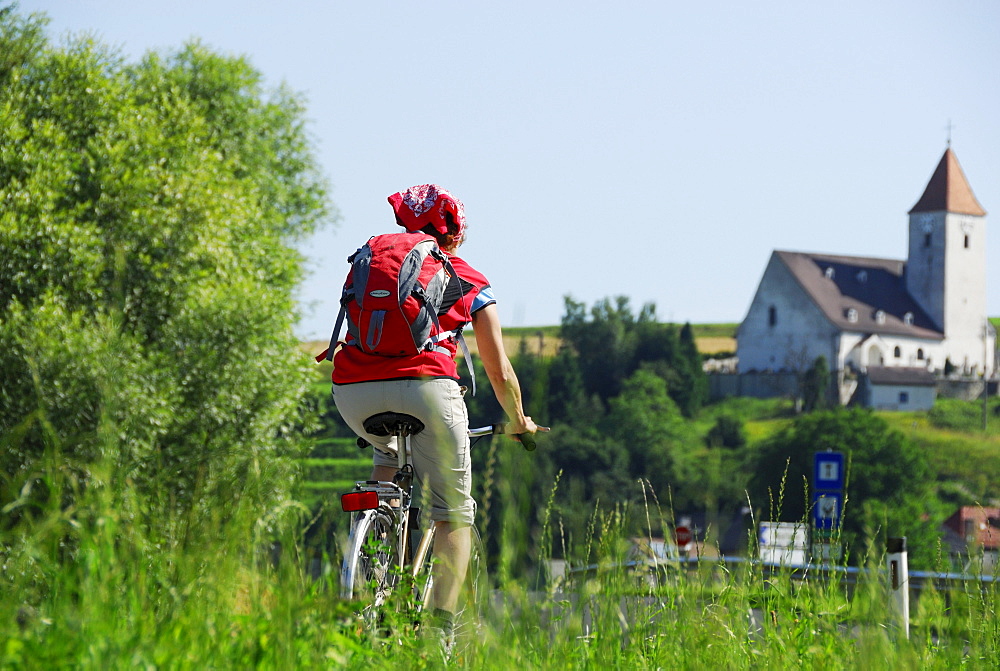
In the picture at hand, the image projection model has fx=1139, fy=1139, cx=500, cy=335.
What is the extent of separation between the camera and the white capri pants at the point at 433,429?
3.46 m

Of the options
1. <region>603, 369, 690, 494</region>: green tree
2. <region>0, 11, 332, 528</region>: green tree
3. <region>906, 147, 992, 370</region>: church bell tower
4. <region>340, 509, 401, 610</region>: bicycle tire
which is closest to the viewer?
<region>340, 509, 401, 610</region>: bicycle tire

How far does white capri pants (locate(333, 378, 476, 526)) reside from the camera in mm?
3459

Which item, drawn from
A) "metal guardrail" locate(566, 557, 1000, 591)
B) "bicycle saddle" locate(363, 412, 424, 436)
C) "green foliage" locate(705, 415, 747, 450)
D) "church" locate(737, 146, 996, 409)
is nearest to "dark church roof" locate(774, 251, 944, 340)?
"church" locate(737, 146, 996, 409)

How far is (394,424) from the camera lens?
350cm

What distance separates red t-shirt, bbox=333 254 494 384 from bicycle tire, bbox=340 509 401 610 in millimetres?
425

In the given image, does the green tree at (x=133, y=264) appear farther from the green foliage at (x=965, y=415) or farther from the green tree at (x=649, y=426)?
the green foliage at (x=965, y=415)

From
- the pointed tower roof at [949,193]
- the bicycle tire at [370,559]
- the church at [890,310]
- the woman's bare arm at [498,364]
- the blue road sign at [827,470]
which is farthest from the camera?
the pointed tower roof at [949,193]

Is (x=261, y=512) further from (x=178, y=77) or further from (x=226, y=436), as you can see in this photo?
(x=178, y=77)

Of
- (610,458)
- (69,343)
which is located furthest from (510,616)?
(610,458)

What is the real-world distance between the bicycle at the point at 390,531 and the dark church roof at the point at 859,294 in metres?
98.4

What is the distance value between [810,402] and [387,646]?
98.5m

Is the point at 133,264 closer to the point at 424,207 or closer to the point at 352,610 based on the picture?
the point at 424,207

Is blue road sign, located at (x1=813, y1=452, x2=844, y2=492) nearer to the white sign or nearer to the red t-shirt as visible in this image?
the white sign

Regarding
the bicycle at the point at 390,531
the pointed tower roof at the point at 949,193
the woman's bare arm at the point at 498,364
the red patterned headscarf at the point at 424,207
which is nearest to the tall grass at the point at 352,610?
the bicycle at the point at 390,531
